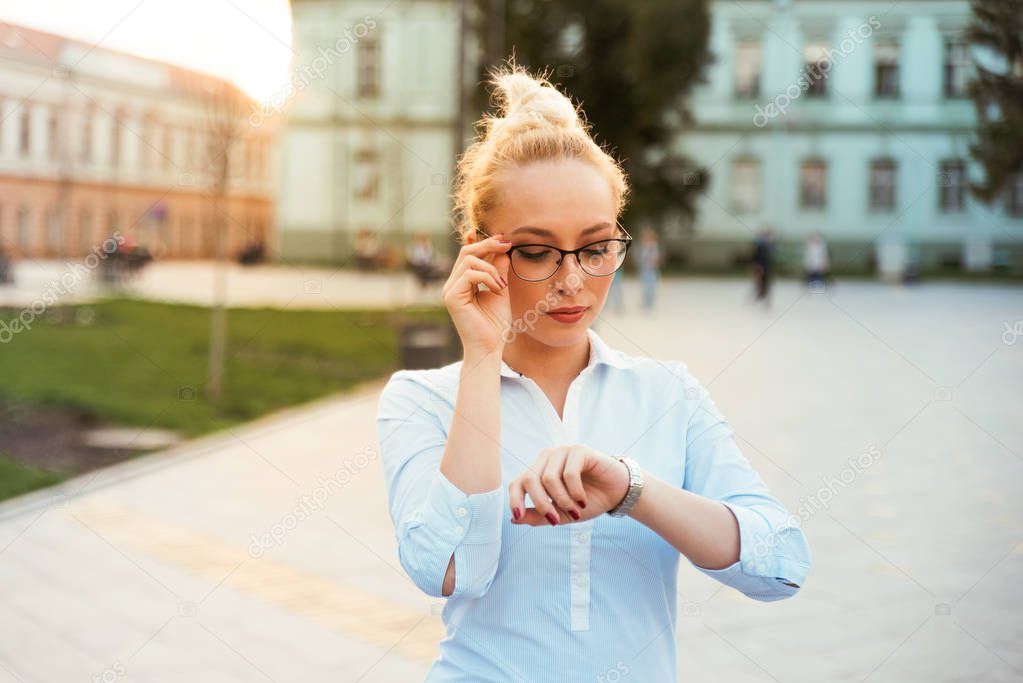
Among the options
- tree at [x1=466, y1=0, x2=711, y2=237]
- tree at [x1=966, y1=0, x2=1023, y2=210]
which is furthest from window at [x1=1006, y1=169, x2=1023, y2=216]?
tree at [x1=466, y1=0, x2=711, y2=237]

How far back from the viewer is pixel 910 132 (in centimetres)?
4409

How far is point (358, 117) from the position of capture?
4659 centimetres

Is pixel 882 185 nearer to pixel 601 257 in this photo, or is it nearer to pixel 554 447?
pixel 601 257

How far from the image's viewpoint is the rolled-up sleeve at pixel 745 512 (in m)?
1.90

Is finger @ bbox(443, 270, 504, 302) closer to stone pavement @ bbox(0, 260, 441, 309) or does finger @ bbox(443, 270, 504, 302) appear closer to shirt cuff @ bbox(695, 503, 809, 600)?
shirt cuff @ bbox(695, 503, 809, 600)

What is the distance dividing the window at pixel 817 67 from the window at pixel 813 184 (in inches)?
116

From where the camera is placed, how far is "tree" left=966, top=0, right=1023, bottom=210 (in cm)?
482

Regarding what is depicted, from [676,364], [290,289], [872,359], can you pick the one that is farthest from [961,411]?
[290,289]

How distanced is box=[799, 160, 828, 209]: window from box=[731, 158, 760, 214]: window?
1818mm

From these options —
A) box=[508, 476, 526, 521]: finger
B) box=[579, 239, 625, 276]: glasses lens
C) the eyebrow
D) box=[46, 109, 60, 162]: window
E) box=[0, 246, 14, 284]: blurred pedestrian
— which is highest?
box=[46, 109, 60, 162]: window

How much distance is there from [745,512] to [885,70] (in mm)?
45621

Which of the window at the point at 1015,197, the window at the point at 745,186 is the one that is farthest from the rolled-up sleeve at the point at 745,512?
the window at the point at 745,186

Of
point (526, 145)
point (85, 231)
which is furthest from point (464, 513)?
point (85, 231)

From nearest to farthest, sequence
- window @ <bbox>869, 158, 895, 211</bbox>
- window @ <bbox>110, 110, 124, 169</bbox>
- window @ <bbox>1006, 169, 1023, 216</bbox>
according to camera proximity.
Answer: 1. window @ <bbox>1006, 169, 1023, 216</bbox>
2. window @ <bbox>110, 110, 124, 169</bbox>
3. window @ <bbox>869, 158, 895, 211</bbox>
